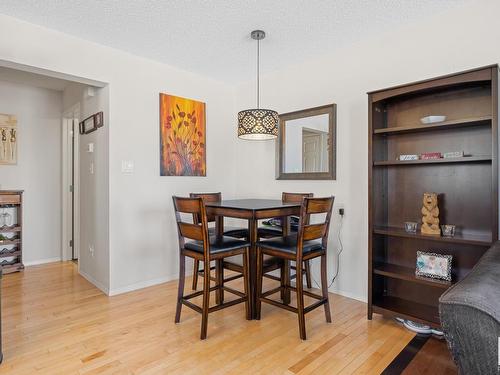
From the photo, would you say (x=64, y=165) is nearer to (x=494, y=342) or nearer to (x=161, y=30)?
(x=161, y=30)

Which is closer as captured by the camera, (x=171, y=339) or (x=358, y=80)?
(x=171, y=339)

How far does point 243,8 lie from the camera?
7.43 feet

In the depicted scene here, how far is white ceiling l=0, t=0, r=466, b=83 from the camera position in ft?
7.29

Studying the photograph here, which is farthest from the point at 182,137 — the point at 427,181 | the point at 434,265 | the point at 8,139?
the point at 434,265

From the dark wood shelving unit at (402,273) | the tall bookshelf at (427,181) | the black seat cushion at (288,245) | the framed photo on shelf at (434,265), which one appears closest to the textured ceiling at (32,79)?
the black seat cushion at (288,245)

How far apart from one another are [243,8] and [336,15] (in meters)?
0.71

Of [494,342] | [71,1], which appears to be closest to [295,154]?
[71,1]

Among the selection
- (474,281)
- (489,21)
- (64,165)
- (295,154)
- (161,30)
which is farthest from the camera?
(64,165)

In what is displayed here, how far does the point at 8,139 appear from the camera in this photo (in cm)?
379

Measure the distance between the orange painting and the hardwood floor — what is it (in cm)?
137

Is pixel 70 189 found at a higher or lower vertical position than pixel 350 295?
higher

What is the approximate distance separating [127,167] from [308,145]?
1.81m

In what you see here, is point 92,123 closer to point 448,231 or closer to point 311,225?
point 311,225

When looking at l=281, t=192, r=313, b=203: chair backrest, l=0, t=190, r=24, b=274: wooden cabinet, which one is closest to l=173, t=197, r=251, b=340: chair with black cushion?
l=281, t=192, r=313, b=203: chair backrest
